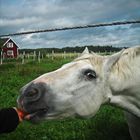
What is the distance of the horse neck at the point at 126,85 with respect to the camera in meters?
5.19

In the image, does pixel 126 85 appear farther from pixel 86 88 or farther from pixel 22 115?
pixel 22 115

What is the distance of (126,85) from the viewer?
207 inches

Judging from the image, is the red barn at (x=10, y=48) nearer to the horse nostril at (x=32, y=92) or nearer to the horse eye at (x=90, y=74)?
the horse eye at (x=90, y=74)

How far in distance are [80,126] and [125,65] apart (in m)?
2.49

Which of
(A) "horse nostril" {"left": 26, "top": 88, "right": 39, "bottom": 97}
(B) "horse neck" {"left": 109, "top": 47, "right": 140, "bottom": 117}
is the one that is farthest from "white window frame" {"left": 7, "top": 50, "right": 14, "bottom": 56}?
(A) "horse nostril" {"left": 26, "top": 88, "right": 39, "bottom": 97}

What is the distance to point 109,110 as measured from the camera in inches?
334

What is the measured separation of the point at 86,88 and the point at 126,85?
597 mm

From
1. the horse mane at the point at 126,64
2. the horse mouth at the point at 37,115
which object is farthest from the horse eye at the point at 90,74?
the horse mouth at the point at 37,115

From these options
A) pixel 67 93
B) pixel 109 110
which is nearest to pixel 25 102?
pixel 67 93

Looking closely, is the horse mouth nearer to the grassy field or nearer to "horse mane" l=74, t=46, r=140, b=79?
"horse mane" l=74, t=46, r=140, b=79

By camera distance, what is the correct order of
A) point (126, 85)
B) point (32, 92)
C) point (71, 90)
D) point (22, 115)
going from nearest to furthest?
1. point (32, 92)
2. point (22, 115)
3. point (71, 90)
4. point (126, 85)

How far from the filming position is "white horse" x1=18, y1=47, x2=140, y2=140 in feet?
15.0

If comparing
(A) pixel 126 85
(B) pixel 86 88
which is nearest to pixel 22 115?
(B) pixel 86 88

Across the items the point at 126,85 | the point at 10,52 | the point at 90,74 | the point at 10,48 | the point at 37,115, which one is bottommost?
the point at 10,52
